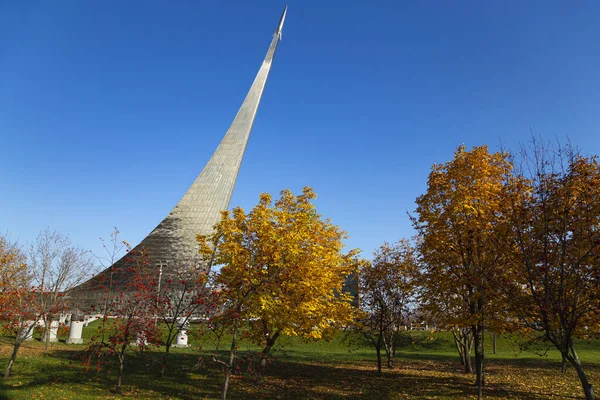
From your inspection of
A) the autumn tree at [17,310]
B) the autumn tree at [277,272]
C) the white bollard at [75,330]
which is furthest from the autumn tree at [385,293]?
the white bollard at [75,330]

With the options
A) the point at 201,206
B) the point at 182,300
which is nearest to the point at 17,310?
the point at 182,300

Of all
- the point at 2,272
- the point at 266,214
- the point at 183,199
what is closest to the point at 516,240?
the point at 266,214

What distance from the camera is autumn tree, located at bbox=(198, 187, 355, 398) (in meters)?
11.5

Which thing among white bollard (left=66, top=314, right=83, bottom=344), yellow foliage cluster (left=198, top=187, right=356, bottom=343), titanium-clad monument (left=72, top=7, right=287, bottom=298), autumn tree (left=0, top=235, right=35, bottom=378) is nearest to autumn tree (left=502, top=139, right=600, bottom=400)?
yellow foliage cluster (left=198, top=187, right=356, bottom=343)

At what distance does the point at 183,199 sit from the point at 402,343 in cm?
2958

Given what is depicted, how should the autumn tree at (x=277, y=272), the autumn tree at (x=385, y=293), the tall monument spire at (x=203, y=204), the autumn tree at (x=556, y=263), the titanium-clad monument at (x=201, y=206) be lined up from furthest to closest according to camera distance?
the tall monument spire at (x=203, y=204)
the titanium-clad monument at (x=201, y=206)
the autumn tree at (x=385, y=293)
the autumn tree at (x=277, y=272)
the autumn tree at (x=556, y=263)

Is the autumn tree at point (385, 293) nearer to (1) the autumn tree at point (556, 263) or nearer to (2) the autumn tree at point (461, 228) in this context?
(2) the autumn tree at point (461, 228)

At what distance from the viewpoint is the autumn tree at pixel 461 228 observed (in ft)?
40.7

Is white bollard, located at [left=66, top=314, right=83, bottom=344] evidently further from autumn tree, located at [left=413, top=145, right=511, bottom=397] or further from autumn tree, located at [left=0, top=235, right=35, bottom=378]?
autumn tree, located at [left=413, top=145, right=511, bottom=397]

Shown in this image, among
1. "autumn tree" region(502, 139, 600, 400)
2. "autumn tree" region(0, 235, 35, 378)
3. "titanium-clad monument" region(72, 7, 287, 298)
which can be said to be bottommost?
"autumn tree" region(0, 235, 35, 378)

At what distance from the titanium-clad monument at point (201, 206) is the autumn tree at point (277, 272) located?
24.3 metres

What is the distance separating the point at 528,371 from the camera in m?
19.2

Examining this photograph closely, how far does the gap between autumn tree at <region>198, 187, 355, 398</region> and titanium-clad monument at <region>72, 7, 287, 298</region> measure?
2426cm

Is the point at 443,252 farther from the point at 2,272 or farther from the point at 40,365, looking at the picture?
the point at 2,272
